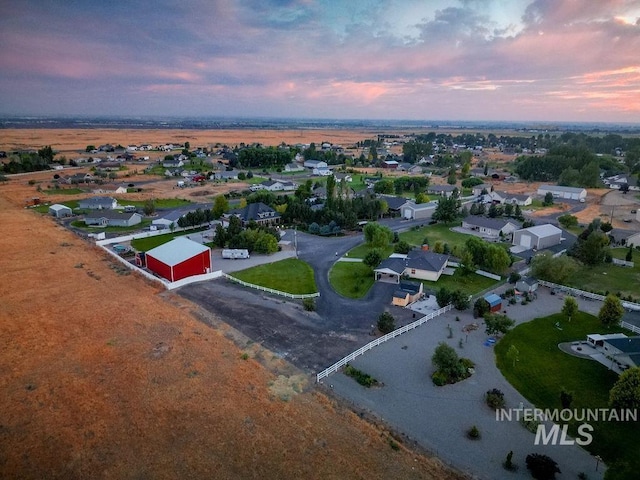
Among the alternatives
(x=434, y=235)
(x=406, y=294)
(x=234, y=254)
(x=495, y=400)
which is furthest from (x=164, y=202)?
(x=495, y=400)

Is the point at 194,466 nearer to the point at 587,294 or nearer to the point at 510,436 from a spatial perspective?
the point at 510,436

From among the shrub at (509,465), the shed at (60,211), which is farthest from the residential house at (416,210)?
the shed at (60,211)

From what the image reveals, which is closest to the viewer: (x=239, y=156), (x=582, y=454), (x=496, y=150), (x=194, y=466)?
(x=194, y=466)

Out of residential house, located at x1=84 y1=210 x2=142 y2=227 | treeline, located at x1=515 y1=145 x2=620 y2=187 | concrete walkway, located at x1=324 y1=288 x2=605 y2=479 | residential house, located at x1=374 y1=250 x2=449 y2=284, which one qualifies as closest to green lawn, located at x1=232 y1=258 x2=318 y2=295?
residential house, located at x1=374 y1=250 x2=449 y2=284

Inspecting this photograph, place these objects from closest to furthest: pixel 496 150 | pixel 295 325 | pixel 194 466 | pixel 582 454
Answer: pixel 194 466 < pixel 582 454 < pixel 295 325 < pixel 496 150

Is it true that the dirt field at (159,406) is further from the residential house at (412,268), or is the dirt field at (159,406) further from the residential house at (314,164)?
the residential house at (314,164)

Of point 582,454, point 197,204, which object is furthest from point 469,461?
point 197,204
